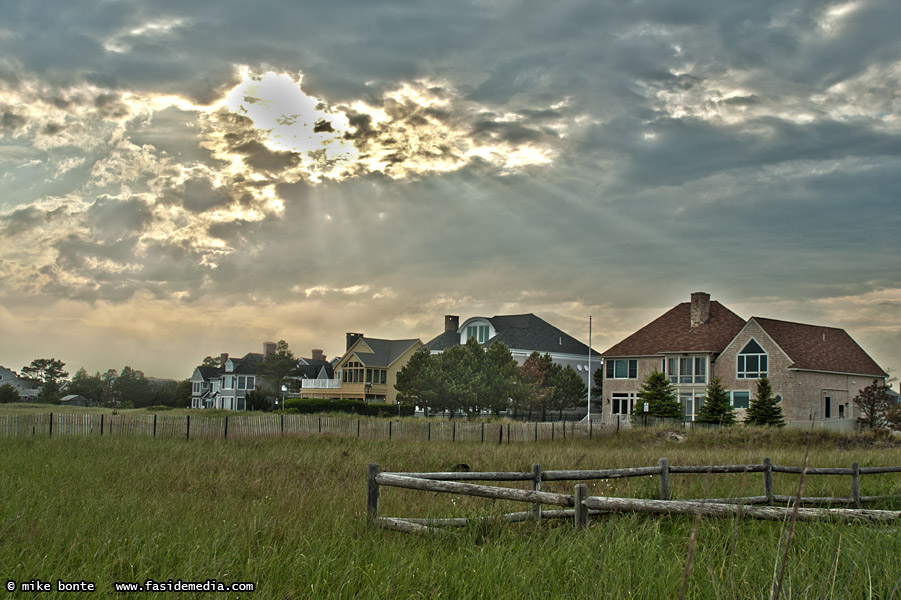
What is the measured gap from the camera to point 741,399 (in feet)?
153

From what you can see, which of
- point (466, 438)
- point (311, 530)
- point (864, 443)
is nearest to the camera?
point (311, 530)

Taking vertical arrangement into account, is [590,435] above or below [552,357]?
below

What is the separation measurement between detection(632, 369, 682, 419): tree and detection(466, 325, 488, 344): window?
21.8m

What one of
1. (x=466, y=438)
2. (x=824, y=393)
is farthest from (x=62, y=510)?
(x=824, y=393)

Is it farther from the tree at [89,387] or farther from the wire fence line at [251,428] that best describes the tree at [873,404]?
the tree at [89,387]

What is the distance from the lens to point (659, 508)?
332 inches

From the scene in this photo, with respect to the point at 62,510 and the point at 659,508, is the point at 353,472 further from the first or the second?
the point at 659,508

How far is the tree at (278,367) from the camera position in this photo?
266ft

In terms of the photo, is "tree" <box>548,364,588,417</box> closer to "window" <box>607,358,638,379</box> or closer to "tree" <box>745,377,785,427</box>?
"window" <box>607,358,638,379</box>

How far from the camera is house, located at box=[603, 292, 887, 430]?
45.0m

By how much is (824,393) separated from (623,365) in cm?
1348

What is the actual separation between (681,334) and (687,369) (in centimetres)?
293

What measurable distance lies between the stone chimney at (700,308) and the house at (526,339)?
15093mm

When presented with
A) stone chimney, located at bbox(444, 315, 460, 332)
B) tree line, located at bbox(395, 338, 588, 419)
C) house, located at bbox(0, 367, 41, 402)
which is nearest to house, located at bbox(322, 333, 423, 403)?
stone chimney, located at bbox(444, 315, 460, 332)
